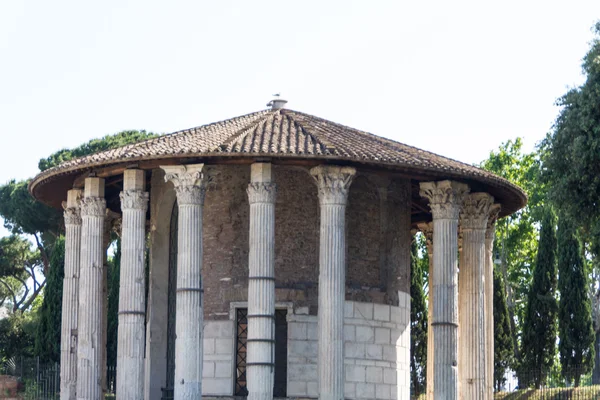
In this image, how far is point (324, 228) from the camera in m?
29.0

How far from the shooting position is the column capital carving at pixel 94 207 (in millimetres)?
30953

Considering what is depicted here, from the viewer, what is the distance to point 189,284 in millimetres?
28375

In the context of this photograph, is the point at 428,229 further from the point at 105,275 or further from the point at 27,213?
the point at 27,213

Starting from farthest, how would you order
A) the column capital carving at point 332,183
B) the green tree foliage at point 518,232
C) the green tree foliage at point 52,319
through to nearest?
the green tree foliage at point 518,232 → the green tree foliage at point 52,319 → the column capital carving at point 332,183

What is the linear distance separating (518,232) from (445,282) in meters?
26.4

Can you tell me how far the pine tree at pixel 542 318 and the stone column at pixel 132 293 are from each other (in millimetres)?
17394

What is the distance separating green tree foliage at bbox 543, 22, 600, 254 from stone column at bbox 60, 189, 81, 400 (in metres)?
11.6

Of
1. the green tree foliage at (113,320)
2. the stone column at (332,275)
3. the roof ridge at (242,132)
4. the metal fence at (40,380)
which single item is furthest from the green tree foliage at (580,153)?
the green tree foliage at (113,320)

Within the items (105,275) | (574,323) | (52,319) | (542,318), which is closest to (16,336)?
(52,319)

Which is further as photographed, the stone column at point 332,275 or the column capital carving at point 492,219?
the column capital carving at point 492,219

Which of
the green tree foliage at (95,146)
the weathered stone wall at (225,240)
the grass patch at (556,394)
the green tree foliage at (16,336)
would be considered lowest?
the grass patch at (556,394)

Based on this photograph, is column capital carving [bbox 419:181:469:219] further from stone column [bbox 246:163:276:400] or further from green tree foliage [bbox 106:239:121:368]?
green tree foliage [bbox 106:239:121:368]

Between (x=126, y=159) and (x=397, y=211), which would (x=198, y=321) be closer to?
(x=126, y=159)

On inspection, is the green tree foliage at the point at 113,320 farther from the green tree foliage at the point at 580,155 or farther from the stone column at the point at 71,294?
the green tree foliage at the point at 580,155
